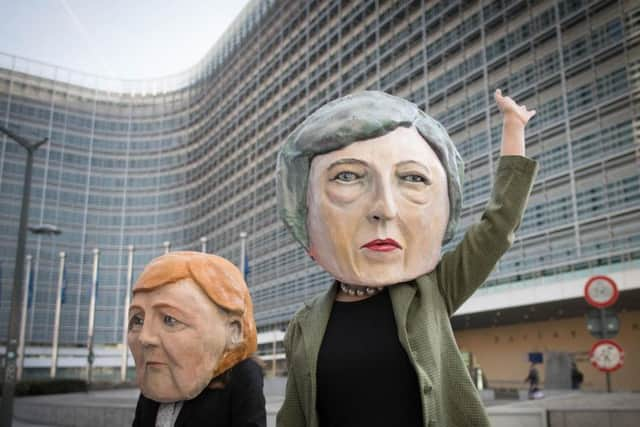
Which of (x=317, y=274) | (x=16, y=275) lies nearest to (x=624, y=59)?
(x=317, y=274)

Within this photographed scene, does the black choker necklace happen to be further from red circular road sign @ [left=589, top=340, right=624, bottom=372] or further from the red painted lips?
red circular road sign @ [left=589, top=340, right=624, bottom=372]

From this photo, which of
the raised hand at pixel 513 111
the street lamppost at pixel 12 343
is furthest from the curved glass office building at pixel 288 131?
the raised hand at pixel 513 111

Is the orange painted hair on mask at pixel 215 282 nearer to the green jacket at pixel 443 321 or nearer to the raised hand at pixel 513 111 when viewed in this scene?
the green jacket at pixel 443 321

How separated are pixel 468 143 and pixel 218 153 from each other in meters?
28.3

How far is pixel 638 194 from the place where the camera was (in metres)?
21.3

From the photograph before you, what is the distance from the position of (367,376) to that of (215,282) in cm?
77

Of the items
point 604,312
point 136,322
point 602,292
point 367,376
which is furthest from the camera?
point 604,312

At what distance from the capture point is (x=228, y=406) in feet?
8.52

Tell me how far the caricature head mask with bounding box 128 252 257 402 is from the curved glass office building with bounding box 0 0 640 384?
19.9 meters

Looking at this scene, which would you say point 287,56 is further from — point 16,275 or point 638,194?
point 16,275

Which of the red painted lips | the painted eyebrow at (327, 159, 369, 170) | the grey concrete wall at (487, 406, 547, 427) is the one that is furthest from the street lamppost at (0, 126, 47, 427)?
the red painted lips

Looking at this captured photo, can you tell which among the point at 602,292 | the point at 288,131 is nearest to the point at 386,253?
the point at 602,292

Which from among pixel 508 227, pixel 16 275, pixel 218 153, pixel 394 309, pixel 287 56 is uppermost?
pixel 287 56

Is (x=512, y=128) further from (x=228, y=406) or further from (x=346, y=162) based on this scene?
(x=228, y=406)
